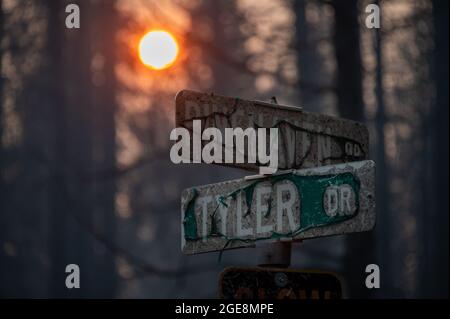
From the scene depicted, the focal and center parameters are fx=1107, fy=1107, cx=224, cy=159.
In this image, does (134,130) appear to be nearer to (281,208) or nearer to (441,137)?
(441,137)

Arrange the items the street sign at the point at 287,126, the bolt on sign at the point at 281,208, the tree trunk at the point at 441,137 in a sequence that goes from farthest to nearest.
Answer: the tree trunk at the point at 441,137
the street sign at the point at 287,126
the bolt on sign at the point at 281,208

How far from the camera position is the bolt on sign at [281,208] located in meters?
3.62

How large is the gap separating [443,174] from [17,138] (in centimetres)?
816

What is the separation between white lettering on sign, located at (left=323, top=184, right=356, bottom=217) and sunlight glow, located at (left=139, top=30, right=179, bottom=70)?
14.7 meters

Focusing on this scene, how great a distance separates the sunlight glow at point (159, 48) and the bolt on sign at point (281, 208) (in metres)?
14.2

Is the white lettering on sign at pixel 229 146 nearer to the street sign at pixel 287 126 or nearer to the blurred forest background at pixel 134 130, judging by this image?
the street sign at pixel 287 126

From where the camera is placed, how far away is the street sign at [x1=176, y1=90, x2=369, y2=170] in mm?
3947

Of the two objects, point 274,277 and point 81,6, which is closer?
point 274,277

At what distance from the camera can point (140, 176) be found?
23219mm

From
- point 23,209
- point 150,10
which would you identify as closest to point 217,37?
point 150,10

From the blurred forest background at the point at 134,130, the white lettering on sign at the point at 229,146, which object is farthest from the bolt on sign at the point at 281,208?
the blurred forest background at the point at 134,130

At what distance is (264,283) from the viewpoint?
3.87 meters
